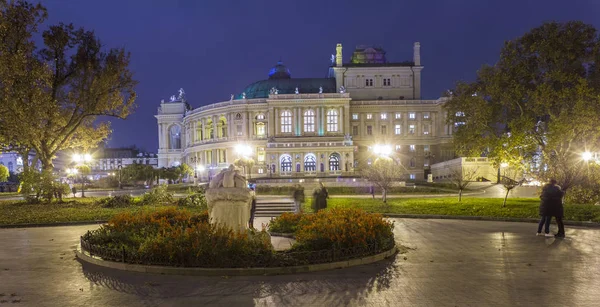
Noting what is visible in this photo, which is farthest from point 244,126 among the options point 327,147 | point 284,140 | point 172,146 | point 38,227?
point 38,227

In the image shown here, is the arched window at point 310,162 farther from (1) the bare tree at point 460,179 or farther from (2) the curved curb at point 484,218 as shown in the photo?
(2) the curved curb at point 484,218

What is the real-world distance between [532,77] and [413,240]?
24.3m

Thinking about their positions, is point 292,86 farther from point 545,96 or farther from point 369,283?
point 369,283

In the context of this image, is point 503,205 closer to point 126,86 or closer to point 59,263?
point 59,263

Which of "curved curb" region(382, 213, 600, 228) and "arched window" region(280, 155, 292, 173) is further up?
"arched window" region(280, 155, 292, 173)

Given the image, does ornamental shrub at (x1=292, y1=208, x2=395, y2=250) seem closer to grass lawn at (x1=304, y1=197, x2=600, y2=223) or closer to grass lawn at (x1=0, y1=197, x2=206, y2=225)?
grass lawn at (x1=304, y1=197, x2=600, y2=223)

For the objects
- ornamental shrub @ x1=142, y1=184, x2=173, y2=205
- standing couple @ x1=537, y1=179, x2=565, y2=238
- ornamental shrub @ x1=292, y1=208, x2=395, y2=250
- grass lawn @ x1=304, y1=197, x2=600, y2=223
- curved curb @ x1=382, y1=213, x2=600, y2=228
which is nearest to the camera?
ornamental shrub @ x1=292, y1=208, x2=395, y2=250

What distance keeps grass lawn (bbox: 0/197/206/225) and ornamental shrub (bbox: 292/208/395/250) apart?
16.0m

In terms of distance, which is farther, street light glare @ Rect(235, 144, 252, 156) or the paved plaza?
street light glare @ Rect(235, 144, 252, 156)

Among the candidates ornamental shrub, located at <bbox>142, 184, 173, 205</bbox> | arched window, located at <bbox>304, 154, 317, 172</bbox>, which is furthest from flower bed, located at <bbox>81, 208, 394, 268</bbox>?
arched window, located at <bbox>304, 154, 317, 172</bbox>

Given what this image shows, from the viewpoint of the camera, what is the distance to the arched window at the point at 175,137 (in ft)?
429

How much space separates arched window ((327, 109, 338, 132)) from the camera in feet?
335

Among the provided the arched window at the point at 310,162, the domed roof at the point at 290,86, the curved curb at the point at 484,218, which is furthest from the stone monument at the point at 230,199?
the domed roof at the point at 290,86

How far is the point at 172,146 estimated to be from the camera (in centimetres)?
13088
